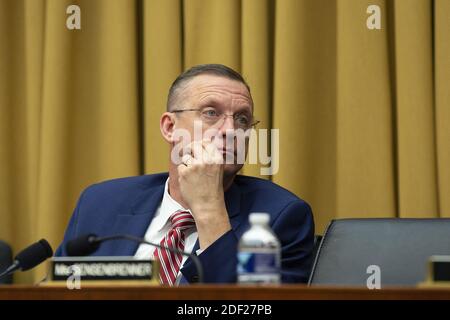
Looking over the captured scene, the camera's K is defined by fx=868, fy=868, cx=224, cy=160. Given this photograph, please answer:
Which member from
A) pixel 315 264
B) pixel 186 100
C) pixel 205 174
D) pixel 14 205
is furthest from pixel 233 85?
pixel 14 205

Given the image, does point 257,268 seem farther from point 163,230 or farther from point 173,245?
point 163,230

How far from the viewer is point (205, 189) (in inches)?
93.3

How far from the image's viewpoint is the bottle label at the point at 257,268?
5.21 feet

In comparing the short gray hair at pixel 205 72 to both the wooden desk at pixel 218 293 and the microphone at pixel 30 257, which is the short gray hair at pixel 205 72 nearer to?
the microphone at pixel 30 257

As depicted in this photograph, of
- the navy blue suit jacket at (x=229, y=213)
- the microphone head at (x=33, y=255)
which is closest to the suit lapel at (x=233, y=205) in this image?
the navy blue suit jacket at (x=229, y=213)

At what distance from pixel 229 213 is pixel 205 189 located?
0.37 feet

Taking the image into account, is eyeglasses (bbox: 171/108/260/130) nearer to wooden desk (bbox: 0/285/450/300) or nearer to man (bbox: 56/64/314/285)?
man (bbox: 56/64/314/285)

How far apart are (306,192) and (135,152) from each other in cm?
66

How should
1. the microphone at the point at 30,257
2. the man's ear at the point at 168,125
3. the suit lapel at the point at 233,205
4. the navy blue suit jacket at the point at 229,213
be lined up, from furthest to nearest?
the man's ear at the point at 168,125 → the suit lapel at the point at 233,205 → the navy blue suit jacket at the point at 229,213 → the microphone at the point at 30,257

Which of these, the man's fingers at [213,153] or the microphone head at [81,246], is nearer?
the microphone head at [81,246]

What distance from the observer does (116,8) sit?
3266 millimetres

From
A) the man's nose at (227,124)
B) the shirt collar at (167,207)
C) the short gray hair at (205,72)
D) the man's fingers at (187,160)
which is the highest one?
the short gray hair at (205,72)

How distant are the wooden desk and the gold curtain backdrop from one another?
1.60 metres

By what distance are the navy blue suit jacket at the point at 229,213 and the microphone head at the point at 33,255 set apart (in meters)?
0.36
